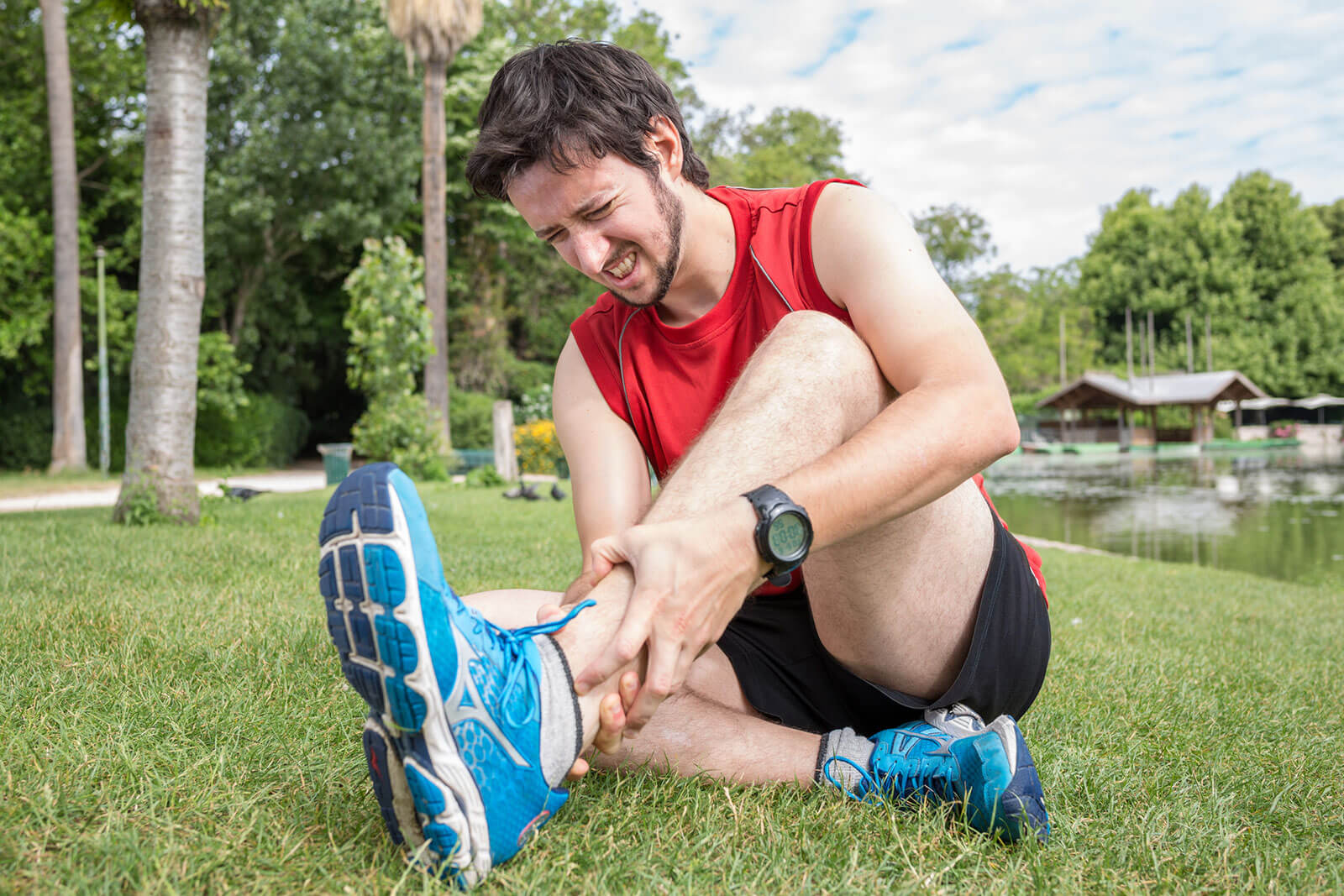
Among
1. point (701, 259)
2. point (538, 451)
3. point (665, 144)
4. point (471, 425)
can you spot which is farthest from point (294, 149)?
point (701, 259)

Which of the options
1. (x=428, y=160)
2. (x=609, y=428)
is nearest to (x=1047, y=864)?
(x=609, y=428)

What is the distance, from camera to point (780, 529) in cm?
130

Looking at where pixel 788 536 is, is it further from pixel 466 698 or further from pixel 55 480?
pixel 55 480

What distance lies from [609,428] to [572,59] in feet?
2.59

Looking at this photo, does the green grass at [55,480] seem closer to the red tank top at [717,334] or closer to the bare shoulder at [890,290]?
the red tank top at [717,334]

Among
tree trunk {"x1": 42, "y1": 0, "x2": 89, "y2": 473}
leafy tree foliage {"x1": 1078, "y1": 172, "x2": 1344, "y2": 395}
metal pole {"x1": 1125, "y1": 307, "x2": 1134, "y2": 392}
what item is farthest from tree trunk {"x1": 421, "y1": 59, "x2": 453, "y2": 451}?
leafy tree foliage {"x1": 1078, "y1": 172, "x2": 1344, "y2": 395}

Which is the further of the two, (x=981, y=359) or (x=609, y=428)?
(x=609, y=428)

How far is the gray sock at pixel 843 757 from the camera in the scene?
1.67m

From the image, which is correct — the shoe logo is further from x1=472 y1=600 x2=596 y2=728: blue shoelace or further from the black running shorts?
the black running shorts

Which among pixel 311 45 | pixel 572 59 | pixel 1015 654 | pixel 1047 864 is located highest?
pixel 311 45

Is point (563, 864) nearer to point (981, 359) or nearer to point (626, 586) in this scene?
point (626, 586)

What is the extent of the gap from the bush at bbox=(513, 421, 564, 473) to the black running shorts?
48.3 feet

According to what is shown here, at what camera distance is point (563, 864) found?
51.9 inches

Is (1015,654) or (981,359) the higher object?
(981,359)
